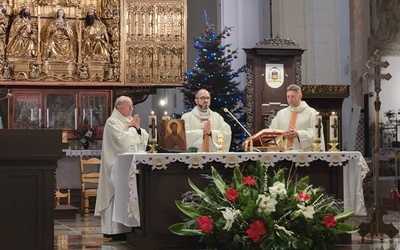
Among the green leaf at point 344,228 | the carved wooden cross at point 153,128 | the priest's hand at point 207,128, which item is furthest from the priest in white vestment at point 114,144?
the green leaf at point 344,228

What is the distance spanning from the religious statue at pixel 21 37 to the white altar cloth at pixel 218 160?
26.4 feet

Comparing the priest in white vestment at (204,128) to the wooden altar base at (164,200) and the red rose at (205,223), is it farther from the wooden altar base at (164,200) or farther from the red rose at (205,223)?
the red rose at (205,223)

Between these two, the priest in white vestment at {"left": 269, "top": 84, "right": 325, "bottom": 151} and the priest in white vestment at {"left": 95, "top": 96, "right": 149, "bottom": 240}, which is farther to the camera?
the priest in white vestment at {"left": 95, "top": 96, "right": 149, "bottom": 240}

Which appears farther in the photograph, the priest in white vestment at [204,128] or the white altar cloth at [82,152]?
the white altar cloth at [82,152]

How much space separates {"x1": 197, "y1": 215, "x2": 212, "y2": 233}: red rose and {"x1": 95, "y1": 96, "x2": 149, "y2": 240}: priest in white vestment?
3.13m

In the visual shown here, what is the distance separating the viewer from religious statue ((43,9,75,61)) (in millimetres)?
18484

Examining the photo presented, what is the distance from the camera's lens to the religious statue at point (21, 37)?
59.8ft

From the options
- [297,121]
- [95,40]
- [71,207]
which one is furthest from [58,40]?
[297,121]

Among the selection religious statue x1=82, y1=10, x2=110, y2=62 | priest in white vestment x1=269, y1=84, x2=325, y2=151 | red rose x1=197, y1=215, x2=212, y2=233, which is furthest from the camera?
religious statue x1=82, y1=10, x2=110, y2=62

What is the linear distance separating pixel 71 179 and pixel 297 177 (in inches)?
348

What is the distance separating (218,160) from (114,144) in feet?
7.54

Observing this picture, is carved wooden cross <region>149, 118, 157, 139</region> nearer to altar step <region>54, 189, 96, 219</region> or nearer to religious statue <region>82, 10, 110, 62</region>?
altar step <region>54, 189, 96, 219</region>

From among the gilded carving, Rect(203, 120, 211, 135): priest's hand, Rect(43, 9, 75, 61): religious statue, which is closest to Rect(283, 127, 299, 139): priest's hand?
Rect(203, 120, 211, 135): priest's hand

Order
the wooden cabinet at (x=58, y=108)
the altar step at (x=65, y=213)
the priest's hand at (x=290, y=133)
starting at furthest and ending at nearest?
the wooden cabinet at (x=58, y=108) < the altar step at (x=65, y=213) < the priest's hand at (x=290, y=133)
